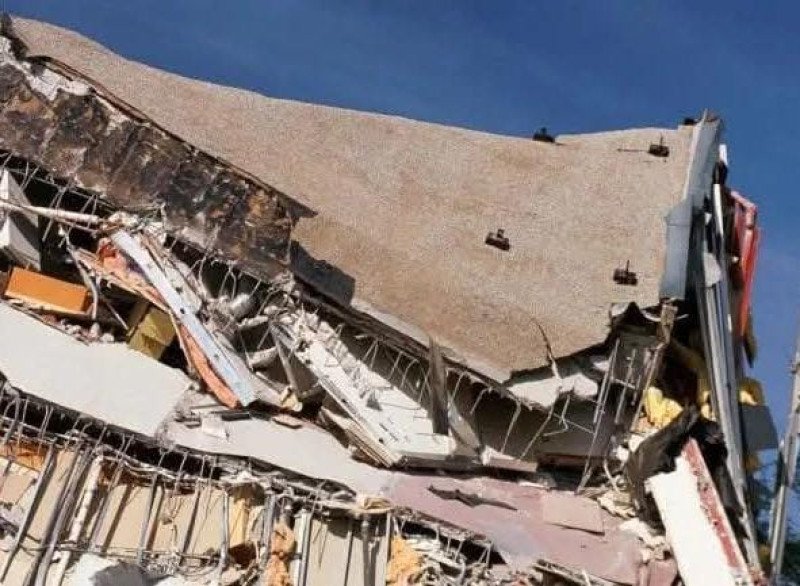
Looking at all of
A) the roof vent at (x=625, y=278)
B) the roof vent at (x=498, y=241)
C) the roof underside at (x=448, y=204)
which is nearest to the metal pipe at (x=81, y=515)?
the roof underside at (x=448, y=204)

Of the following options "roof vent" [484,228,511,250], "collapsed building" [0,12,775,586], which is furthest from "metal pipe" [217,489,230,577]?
"roof vent" [484,228,511,250]

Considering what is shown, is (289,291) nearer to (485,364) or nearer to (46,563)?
(485,364)

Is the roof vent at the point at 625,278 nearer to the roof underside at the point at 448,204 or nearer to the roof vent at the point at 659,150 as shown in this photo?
the roof underside at the point at 448,204

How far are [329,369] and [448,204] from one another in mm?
2771

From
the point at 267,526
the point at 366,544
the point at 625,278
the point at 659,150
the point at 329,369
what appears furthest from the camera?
the point at 659,150

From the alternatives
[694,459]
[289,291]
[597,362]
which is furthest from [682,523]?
[289,291]

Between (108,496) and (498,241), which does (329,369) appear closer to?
(108,496)

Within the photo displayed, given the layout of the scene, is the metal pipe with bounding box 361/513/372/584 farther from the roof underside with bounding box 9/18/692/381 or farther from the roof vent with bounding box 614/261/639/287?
the roof vent with bounding box 614/261/639/287

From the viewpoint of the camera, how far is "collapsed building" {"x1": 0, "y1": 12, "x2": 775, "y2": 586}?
27.4 ft

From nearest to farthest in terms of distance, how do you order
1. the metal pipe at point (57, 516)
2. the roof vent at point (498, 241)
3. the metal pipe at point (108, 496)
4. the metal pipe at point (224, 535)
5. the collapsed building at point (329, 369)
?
the metal pipe at point (57, 516) → the metal pipe at point (224, 535) → the metal pipe at point (108, 496) → the collapsed building at point (329, 369) → the roof vent at point (498, 241)

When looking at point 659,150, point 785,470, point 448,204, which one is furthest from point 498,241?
point 785,470

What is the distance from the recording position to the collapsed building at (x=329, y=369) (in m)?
8.34

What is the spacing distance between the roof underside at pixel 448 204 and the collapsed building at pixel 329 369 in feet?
0.12

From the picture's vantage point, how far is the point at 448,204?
11383 millimetres
